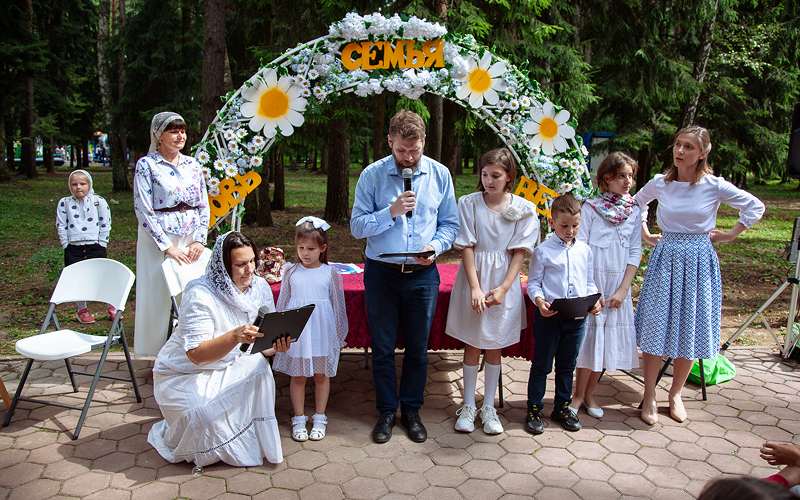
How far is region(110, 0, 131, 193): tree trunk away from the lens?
18984 millimetres

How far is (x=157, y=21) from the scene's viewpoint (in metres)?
17.6

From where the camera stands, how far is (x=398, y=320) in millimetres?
4012

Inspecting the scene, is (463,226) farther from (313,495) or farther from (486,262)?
(313,495)

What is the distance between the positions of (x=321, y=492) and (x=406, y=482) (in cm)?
48

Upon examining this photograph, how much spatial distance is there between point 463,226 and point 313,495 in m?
1.89

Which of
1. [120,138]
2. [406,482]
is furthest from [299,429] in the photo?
[120,138]

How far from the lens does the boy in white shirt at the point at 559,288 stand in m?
3.94

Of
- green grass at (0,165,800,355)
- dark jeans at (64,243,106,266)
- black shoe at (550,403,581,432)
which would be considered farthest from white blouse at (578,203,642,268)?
dark jeans at (64,243,106,266)

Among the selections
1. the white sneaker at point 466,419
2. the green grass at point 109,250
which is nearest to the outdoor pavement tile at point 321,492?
the white sneaker at point 466,419

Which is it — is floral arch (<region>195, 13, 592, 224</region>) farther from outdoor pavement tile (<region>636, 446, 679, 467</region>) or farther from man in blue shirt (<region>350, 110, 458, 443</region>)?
outdoor pavement tile (<region>636, 446, 679, 467</region>)

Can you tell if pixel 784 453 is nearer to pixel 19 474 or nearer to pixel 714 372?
pixel 714 372

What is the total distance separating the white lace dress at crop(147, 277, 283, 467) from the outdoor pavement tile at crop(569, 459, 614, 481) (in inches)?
70.5

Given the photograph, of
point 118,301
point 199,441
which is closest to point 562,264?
point 199,441

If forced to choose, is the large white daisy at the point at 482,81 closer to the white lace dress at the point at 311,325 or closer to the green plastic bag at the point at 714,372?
the white lace dress at the point at 311,325
